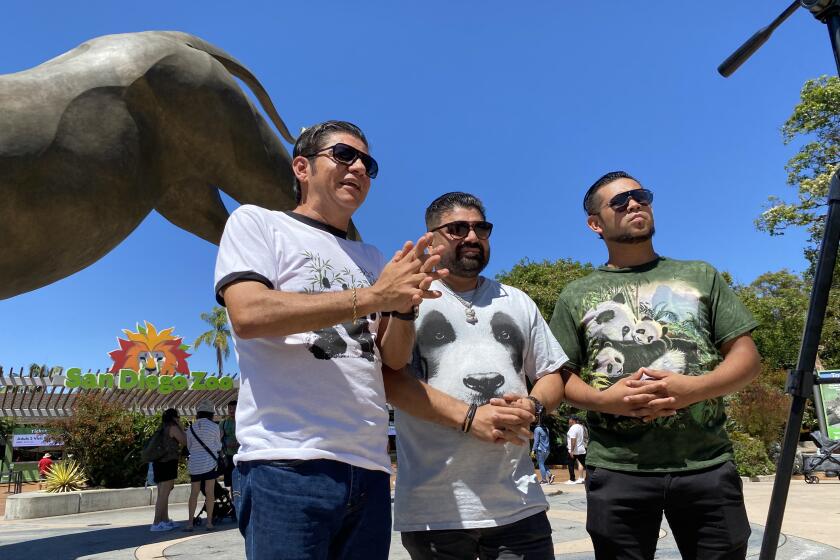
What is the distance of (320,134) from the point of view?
211cm

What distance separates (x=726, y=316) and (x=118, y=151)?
3929 mm

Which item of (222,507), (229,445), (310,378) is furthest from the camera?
(229,445)

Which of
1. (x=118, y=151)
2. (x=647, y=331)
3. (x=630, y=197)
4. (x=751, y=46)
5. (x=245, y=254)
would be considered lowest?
(x=647, y=331)

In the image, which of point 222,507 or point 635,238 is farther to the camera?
point 222,507

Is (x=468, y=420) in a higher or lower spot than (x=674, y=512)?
higher

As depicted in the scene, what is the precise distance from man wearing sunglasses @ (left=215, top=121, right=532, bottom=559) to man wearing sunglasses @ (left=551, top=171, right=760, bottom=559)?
817mm

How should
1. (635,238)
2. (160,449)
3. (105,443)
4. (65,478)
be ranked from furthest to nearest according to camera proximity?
1. (105,443)
2. (65,478)
3. (160,449)
4. (635,238)

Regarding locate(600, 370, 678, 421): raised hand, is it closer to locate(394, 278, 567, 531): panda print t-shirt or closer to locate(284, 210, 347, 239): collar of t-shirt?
locate(394, 278, 567, 531): panda print t-shirt

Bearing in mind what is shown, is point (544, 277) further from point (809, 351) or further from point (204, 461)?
point (809, 351)

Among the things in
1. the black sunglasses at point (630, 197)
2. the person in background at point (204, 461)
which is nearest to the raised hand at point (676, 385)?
the black sunglasses at point (630, 197)

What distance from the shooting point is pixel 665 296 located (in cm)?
238

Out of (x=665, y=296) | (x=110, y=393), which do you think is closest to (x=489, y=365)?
(x=665, y=296)

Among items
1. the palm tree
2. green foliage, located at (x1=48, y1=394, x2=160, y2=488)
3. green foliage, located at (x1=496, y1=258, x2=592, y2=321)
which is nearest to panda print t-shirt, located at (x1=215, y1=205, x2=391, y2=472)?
green foliage, located at (x1=48, y1=394, x2=160, y2=488)

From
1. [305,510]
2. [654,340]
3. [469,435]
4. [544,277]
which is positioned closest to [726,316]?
[654,340]
